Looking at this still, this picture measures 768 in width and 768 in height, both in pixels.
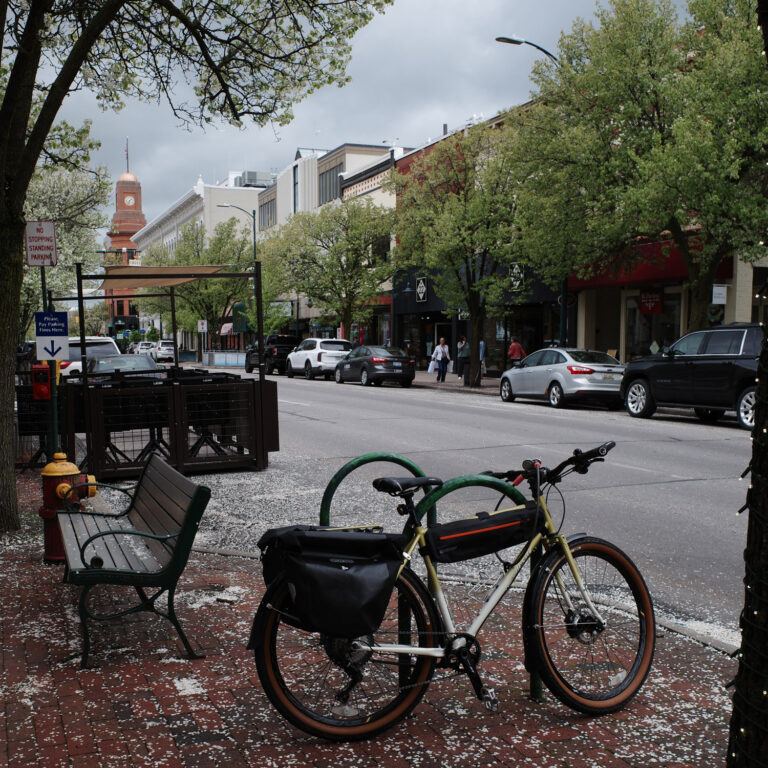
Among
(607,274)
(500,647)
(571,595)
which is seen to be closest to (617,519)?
(500,647)

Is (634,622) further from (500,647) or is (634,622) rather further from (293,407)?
(293,407)

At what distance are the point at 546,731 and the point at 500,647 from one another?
3.05 ft

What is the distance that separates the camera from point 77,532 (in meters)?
4.93

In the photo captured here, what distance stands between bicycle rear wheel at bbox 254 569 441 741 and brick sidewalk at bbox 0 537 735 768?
0.10 metres

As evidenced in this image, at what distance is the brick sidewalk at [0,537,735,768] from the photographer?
10.3 ft

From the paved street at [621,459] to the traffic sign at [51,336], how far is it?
3.33 metres

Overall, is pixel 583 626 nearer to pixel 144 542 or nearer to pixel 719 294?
pixel 144 542

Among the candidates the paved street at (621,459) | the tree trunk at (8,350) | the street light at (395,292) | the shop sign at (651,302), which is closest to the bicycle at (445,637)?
the paved street at (621,459)

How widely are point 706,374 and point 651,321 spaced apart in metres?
11.9

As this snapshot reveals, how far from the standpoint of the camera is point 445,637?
131 inches

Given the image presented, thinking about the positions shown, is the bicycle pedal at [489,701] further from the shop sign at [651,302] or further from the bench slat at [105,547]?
the shop sign at [651,302]

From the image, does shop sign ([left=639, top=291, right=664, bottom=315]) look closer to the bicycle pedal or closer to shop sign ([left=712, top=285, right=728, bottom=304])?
shop sign ([left=712, top=285, right=728, bottom=304])

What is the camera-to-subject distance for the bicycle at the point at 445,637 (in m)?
3.22

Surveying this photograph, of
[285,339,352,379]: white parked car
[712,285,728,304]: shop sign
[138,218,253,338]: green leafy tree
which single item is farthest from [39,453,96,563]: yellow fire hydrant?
[138,218,253,338]: green leafy tree
